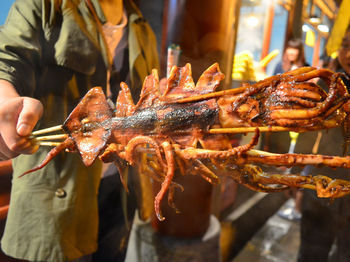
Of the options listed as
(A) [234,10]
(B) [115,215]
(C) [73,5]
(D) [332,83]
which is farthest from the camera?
(B) [115,215]

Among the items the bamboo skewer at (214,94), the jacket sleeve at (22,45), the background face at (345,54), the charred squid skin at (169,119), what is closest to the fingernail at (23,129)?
the jacket sleeve at (22,45)

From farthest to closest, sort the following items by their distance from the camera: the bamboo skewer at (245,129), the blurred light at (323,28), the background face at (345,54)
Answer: the blurred light at (323,28) → the background face at (345,54) → the bamboo skewer at (245,129)

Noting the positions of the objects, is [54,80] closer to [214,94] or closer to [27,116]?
[27,116]

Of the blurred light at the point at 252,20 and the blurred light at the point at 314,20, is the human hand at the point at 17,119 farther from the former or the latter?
the blurred light at the point at 314,20

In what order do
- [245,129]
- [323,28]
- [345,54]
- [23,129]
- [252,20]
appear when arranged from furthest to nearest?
[252,20], [323,28], [345,54], [23,129], [245,129]

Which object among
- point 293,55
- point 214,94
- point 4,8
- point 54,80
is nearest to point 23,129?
point 54,80

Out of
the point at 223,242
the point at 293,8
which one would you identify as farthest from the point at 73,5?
the point at 223,242

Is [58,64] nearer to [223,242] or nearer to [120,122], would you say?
[120,122]
